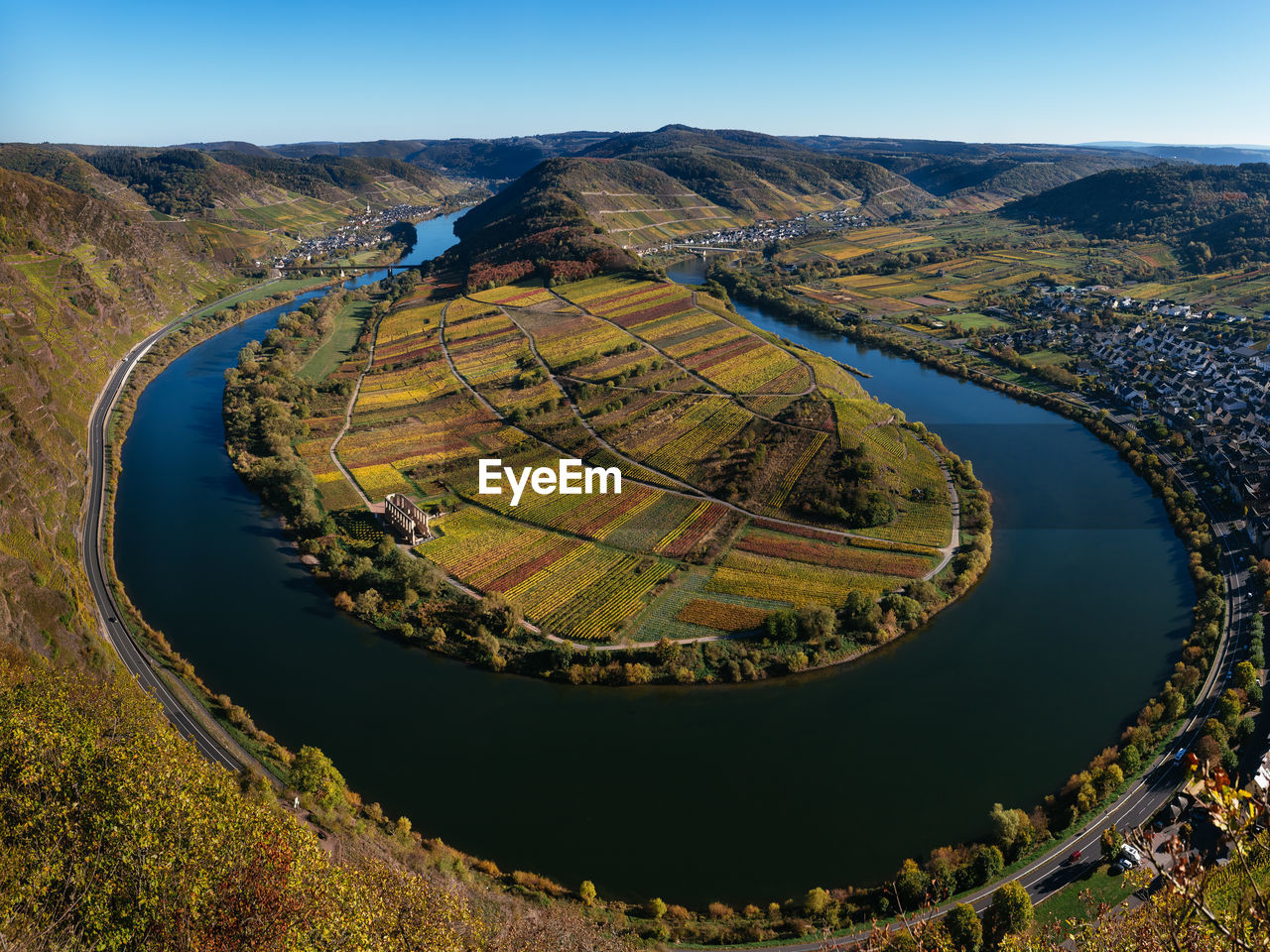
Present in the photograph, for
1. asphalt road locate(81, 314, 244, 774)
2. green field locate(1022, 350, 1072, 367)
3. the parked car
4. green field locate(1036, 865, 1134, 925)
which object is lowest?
green field locate(1036, 865, 1134, 925)

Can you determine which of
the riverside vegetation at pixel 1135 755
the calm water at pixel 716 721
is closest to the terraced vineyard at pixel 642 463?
the calm water at pixel 716 721

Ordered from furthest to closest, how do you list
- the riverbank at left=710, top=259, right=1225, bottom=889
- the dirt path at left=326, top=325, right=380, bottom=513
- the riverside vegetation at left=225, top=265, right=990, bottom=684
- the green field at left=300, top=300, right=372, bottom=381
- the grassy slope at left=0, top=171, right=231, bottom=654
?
the green field at left=300, top=300, right=372, bottom=381
the dirt path at left=326, top=325, right=380, bottom=513
the riverside vegetation at left=225, top=265, right=990, bottom=684
the grassy slope at left=0, top=171, right=231, bottom=654
the riverbank at left=710, top=259, right=1225, bottom=889

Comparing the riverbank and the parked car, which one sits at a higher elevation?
the riverbank

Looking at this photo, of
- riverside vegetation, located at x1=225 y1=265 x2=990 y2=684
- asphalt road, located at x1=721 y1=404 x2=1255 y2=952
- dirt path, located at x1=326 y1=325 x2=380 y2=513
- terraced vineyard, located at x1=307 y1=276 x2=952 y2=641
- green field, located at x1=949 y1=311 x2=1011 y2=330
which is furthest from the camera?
green field, located at x1=949 y1=311 x2=1011 y2=330

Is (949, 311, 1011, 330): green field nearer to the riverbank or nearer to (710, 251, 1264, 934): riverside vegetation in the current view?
the riverbank

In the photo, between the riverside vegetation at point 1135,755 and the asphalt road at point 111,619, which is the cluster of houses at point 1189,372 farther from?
the asphalt road at point 111,619

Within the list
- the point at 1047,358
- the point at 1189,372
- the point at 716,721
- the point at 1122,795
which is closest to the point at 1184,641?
the point at 1122,795

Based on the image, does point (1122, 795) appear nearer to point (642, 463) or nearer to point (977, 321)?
point (642, 463)

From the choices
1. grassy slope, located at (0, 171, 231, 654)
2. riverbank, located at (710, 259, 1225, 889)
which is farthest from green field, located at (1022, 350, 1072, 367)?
grassy slope, located at (0, 171, 231, 654)

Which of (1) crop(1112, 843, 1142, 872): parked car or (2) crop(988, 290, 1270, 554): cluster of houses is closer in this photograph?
(1) crop(1112, 843, 1142, 872): parked car
